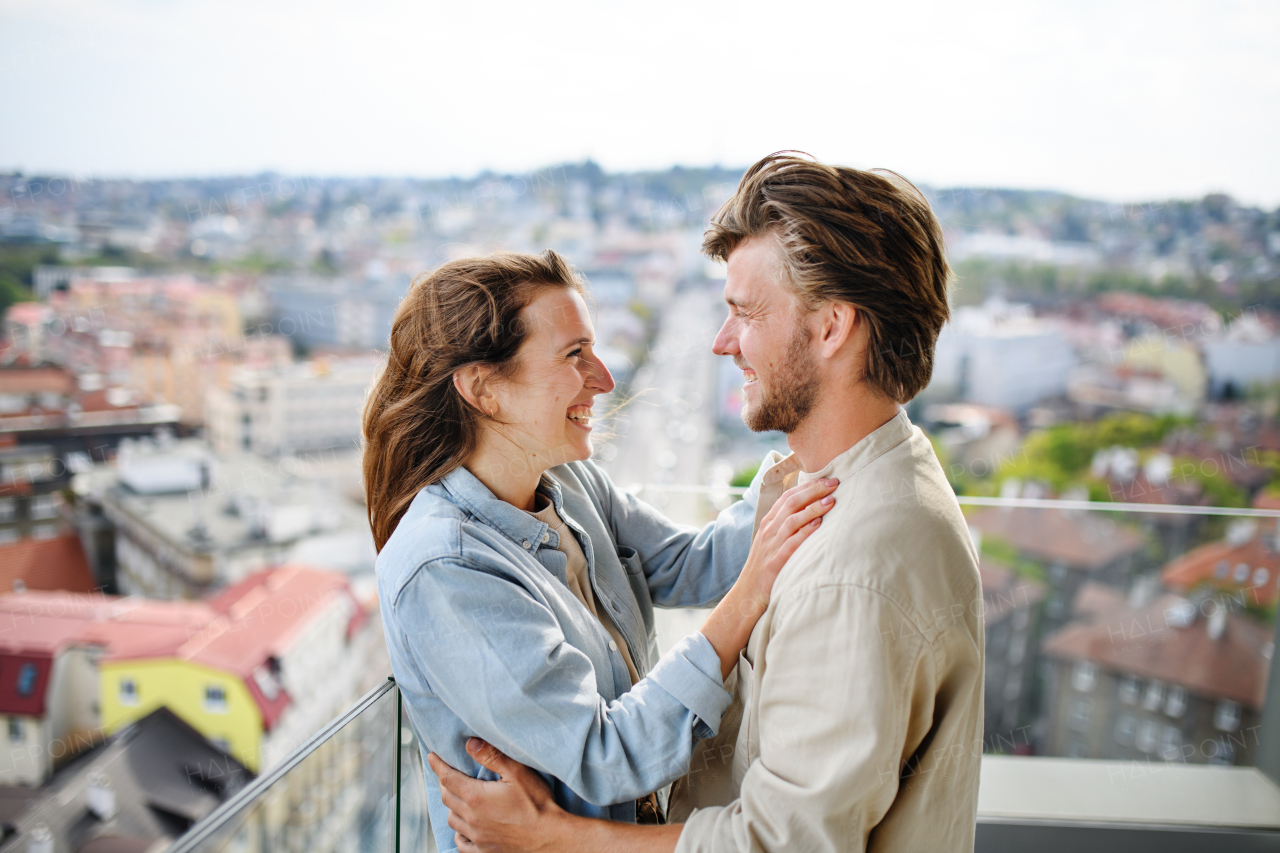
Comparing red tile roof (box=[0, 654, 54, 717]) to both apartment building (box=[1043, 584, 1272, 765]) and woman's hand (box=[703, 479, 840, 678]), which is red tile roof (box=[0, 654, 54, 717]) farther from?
woman's hand (box=[703, 479, 840, 678])

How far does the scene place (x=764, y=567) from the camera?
1.10m

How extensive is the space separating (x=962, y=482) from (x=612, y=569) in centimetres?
3540

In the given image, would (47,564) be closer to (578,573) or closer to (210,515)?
(210,515)

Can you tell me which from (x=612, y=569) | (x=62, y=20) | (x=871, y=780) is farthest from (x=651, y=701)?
(x=62, y=20)

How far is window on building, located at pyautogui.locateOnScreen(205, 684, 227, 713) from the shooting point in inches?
1029

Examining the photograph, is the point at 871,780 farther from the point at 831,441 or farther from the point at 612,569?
the point at 612,569

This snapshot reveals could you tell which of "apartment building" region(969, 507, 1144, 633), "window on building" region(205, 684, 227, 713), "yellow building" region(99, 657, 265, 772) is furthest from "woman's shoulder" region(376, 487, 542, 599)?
"window on building" region(205, 684, 227, 713)

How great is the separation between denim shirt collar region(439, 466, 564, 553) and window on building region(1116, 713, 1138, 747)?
348 cm

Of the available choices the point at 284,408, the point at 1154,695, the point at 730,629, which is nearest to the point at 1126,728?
the point at 1154,695

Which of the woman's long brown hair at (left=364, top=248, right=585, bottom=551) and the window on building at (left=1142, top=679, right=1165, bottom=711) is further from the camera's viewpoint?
the window on building at (left=1142, top=679, right=1165, bottom=711)

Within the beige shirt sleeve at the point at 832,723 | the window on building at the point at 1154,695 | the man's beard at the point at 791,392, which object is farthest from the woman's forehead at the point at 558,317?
the window on building at the point at 1154,695

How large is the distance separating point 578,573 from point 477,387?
13.3 inches

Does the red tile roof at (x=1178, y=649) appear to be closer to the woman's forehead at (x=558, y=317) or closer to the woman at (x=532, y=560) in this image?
the woman at (x=532, y=560)

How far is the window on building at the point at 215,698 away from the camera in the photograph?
26.1 m
